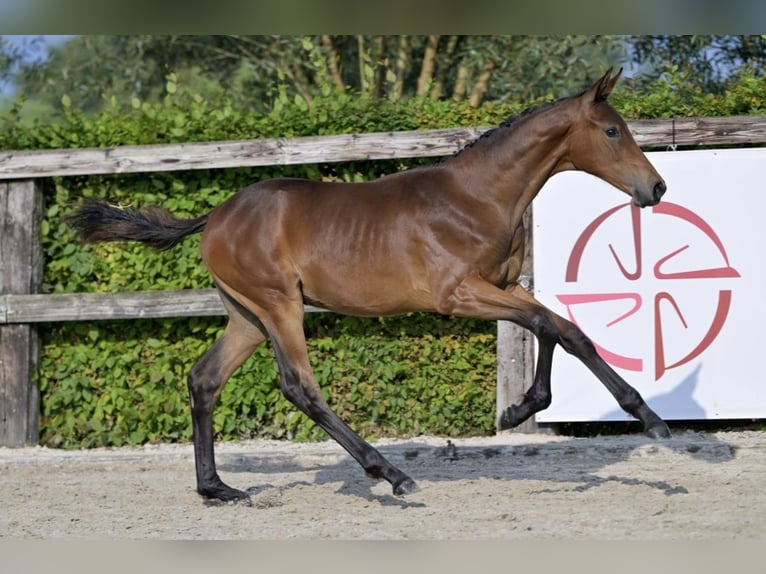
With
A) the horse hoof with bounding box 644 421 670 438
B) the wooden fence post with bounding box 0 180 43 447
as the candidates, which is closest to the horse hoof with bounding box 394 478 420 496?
the horse hoof with bounding box 644 421 670 438

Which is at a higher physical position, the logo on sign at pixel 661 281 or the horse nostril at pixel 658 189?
the horse nostril at pixel 658 189

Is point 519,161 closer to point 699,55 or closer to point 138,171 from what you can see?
point 138,171

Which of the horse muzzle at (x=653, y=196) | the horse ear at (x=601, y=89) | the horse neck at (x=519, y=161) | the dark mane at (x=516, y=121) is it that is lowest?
the horse muzzle at (x=653, y=196)

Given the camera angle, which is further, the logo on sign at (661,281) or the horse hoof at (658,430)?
the logo on sign at (661,281)

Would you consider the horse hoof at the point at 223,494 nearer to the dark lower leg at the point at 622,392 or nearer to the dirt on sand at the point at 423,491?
the dirt on sand at the point at 423,491

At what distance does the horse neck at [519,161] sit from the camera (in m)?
5.58

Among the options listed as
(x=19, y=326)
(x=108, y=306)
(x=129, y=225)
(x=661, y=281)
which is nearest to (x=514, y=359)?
(x=661, y=281)

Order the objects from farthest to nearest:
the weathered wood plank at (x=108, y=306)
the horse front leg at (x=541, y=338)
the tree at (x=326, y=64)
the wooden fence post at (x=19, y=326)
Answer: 1. the tree at (x=326, y=64)
2. the wooden fence post at (x=19, y=326)
3. the weathered wood plank at (x=108, y=306)
4. the horse front leg at (x=541, y=338)

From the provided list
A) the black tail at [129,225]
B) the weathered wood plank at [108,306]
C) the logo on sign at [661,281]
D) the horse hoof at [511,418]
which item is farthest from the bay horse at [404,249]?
the logo on sign at [661,281]

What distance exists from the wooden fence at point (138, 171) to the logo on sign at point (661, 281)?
462mm

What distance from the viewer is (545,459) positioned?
6.84 metres

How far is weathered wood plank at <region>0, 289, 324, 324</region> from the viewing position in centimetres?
748

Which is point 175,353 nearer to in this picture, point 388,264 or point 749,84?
point 388,264

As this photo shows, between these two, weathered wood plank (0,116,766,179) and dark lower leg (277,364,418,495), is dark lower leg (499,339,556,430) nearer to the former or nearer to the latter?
dark lower leg (277,364,418,495)
